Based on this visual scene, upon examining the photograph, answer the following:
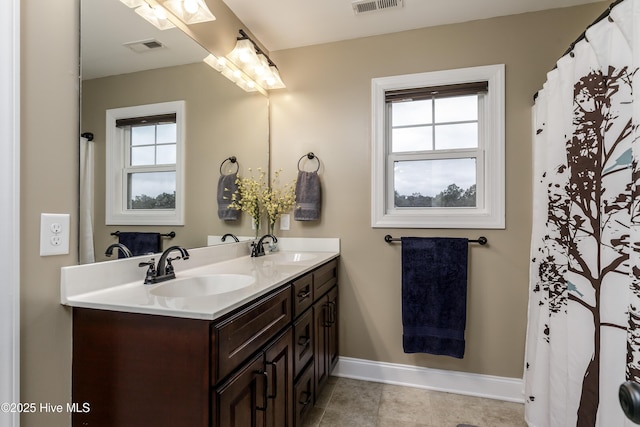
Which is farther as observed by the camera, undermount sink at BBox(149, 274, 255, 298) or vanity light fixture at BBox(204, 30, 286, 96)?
vanity light fixture at BBox(204, 30, 286, 96)

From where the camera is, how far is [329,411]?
6.04 ft

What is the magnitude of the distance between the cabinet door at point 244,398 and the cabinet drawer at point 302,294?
1.21 feet

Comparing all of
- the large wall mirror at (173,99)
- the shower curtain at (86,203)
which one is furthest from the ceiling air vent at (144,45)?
the shower curtain at (86,203)

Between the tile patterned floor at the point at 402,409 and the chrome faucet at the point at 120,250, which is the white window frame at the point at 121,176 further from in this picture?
the tile patterned floor at the point at 402,409

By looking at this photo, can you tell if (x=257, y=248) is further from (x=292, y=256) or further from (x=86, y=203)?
(x=86, y=203)

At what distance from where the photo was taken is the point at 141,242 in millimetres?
1359

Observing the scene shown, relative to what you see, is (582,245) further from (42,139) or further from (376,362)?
(42,139)

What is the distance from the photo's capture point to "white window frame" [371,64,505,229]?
6.63ft

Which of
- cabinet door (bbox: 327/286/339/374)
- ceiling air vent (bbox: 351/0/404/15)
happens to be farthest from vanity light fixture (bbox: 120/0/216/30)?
cabinet door (bbox: 327/286/339/374)

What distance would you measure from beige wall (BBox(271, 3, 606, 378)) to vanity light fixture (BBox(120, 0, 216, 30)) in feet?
3.10

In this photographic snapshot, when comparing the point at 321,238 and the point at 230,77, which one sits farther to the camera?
the point at 321,238

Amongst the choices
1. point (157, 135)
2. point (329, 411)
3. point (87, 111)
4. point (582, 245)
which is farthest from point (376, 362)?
point (87, 111)

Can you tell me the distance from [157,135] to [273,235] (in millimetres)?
1148

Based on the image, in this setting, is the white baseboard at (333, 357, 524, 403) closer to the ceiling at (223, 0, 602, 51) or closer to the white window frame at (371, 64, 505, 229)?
the white window frame at (371, 64, 505, 229)
